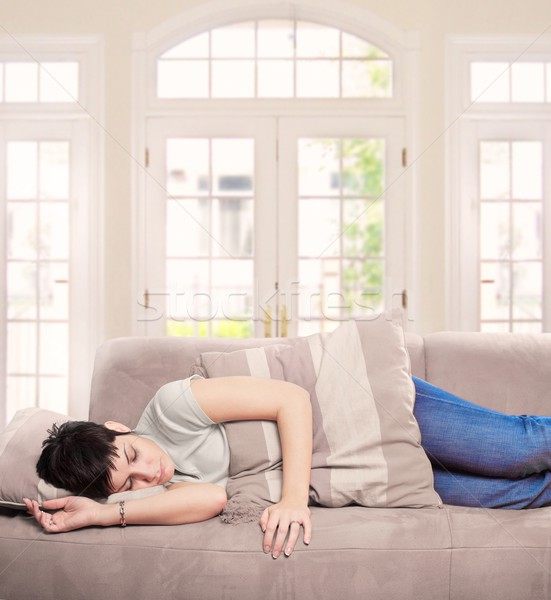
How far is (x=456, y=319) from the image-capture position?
3.61 metres

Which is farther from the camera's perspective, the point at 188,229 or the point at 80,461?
the point at 188,229

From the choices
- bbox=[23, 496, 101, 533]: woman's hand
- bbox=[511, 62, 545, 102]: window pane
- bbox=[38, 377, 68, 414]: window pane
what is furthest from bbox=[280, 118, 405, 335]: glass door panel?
bbox=[23, 496, 101, 533]: woman's hand

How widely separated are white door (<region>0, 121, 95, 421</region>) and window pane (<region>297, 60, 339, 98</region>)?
1359 mm

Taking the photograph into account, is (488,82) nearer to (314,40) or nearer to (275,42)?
(314,40)

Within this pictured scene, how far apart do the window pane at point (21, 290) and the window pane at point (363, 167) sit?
1942mm

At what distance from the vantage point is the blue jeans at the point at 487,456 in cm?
163

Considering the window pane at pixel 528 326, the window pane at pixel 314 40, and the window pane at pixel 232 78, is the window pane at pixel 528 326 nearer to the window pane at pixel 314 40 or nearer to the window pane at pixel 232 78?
the window pane at pixel 314 40

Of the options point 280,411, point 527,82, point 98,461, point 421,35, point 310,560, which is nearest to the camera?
point 310,560

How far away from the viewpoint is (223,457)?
1.76 metres

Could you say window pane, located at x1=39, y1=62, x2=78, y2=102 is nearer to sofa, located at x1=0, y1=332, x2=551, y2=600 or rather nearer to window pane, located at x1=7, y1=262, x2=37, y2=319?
window pane, located at x1=7, y1=262, x2=37, y2=319

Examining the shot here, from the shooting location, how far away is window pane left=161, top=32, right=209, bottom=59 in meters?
3.68

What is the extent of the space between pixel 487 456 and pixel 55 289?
2864 mm

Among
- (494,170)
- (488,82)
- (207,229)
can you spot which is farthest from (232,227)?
(488,82)

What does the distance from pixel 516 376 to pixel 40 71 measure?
3151 millimetres
